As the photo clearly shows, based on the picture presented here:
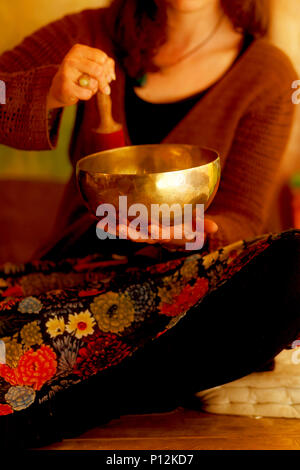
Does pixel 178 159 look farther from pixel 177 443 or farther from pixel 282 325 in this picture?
pixel 177 443

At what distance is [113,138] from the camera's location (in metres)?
0.83

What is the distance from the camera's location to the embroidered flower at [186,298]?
753 millimetres

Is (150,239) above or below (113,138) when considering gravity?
below

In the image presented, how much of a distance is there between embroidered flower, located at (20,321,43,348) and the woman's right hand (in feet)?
1.06

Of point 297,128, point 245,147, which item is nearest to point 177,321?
point 245,147

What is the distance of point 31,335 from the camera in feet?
2.31

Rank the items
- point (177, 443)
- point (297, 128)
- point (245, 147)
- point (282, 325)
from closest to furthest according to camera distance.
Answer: point (282, 325) → point (177, 443) → point (245, 147) → point (297, 128)

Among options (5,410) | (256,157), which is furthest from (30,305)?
(256,157)

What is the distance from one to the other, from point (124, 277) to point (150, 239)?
0.10m

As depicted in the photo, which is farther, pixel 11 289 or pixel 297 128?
pixel 297 128

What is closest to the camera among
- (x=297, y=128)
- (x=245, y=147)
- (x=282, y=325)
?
(x=282, y=325)

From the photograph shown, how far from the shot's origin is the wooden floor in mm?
784

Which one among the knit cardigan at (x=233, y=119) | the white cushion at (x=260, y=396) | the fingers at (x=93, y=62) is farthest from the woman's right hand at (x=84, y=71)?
the white cushion at (x=260, y=396)

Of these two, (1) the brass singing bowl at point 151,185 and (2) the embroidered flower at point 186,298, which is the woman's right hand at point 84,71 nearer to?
(1) the brass singing bowl at point 151,185
